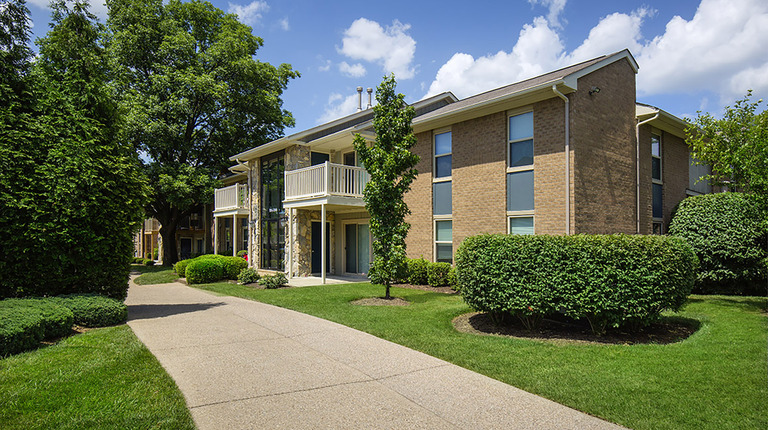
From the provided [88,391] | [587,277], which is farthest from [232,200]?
[587,277]

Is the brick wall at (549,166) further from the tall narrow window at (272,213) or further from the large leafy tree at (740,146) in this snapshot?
the tall narrow window at (272,213)

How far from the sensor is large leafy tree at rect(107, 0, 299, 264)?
2441cm

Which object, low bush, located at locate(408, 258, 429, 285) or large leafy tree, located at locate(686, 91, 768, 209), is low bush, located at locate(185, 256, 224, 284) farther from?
large leafy tree, located at locate(686, 91, 768, 209)

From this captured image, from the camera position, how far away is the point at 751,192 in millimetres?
9344

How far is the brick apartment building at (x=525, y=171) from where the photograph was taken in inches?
466

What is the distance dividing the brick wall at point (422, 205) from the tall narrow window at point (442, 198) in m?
0.18

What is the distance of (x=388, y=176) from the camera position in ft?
36.3

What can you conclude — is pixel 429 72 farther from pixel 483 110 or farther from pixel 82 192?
pixel 82 192

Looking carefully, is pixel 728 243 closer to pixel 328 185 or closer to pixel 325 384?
pixel 325 384

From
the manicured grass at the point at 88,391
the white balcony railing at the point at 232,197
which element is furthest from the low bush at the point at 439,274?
the white balcony railing at the point at 232,197

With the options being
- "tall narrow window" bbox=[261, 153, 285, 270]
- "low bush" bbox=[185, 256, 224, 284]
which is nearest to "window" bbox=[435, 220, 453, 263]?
"tall narrow window" bbox=[261, 153, 285, 270]

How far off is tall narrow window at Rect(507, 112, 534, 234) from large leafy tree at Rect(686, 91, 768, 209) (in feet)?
13.5

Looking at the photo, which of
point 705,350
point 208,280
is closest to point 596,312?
point 705,350

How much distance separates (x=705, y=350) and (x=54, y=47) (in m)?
13.7
